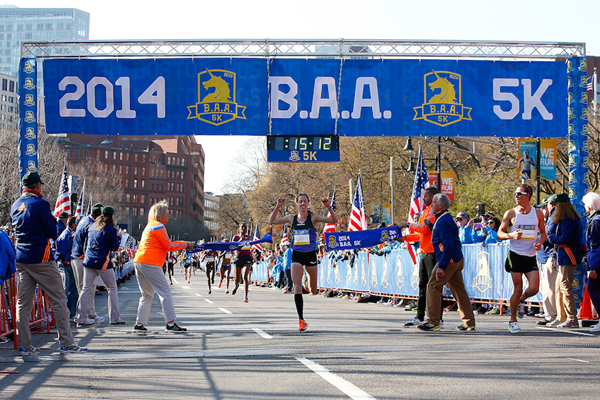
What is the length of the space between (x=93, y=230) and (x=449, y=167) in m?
46.2

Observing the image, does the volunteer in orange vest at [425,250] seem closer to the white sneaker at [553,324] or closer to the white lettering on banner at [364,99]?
the white sneaker at [553,324]

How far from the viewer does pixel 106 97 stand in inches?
656

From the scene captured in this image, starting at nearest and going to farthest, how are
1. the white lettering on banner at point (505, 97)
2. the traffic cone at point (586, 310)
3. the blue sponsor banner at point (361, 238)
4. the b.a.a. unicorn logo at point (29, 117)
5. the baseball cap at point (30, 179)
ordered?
the baseball cap at point (30, 179), the traffic cone at point (586, 310), the blue sponsor banner at point (361, 238), the b.a.a. unicorn logo at point (29, 117), the white lettering on banner at point (505, 97)

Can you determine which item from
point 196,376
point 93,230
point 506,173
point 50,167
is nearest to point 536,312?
point 93,230

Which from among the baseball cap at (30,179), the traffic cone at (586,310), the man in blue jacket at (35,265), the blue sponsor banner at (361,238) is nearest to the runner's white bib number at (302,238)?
the blue sponsor banner at (361,238)

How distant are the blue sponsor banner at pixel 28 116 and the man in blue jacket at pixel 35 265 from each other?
6183 millimetres

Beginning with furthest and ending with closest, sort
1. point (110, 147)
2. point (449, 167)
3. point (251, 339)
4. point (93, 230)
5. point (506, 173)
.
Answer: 1. point (110, 147)
2. point (449, 167)
3. point (506, 173)
4. point (93, 230)
5. point (251, 339)

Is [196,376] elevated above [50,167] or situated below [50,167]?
below

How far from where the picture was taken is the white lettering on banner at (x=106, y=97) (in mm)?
16609

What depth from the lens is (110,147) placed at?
164500 millimetres

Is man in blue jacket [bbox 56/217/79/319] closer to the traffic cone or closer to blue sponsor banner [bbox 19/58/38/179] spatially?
blue sponsor banner [bbox 19/58/38/179]

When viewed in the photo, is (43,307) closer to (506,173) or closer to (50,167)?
(506,173)

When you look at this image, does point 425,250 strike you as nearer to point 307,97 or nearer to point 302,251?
point 302,251

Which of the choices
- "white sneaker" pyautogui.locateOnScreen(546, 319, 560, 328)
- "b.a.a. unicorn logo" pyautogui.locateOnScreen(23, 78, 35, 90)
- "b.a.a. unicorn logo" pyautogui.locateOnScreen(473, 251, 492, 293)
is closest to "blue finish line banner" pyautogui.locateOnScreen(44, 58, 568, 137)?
"b.a.a. unicorn logo" pyautogui.locateOnScreen(23, 78, 35, 90)
